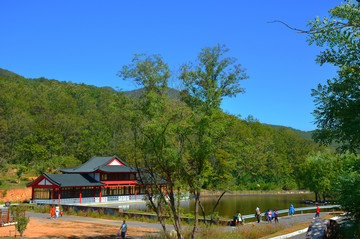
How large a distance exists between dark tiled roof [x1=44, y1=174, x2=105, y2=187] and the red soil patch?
18645 mm

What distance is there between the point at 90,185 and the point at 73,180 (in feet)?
9.16

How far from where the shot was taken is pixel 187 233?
1803 cm

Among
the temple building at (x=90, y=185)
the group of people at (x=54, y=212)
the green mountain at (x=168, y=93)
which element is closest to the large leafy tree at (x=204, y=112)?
the green mountain at (x=168, y=93)

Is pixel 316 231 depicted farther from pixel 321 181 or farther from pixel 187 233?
pixel 321 181

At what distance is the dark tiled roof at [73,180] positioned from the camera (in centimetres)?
4650

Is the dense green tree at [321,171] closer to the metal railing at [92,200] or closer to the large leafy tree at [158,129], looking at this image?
the metal railing at [92,200]

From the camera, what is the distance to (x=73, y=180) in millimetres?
49719

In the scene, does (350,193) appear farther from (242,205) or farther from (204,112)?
(242,205)

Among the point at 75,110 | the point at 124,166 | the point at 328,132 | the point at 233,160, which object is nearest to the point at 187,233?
the point at 233,160

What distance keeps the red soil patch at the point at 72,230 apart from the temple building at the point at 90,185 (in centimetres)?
1689

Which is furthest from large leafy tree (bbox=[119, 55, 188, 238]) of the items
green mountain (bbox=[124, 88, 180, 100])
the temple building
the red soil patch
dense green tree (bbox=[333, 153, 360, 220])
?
the temple building

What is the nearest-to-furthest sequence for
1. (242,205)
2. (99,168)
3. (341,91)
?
(341,91) < (242,205) < (99,168)

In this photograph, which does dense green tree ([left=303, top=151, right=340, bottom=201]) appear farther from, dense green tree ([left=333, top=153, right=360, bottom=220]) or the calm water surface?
dense green tree ([left=333, top=153, right=360, bottom=220])

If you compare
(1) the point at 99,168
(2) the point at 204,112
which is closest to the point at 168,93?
(2) the point at 204,112
